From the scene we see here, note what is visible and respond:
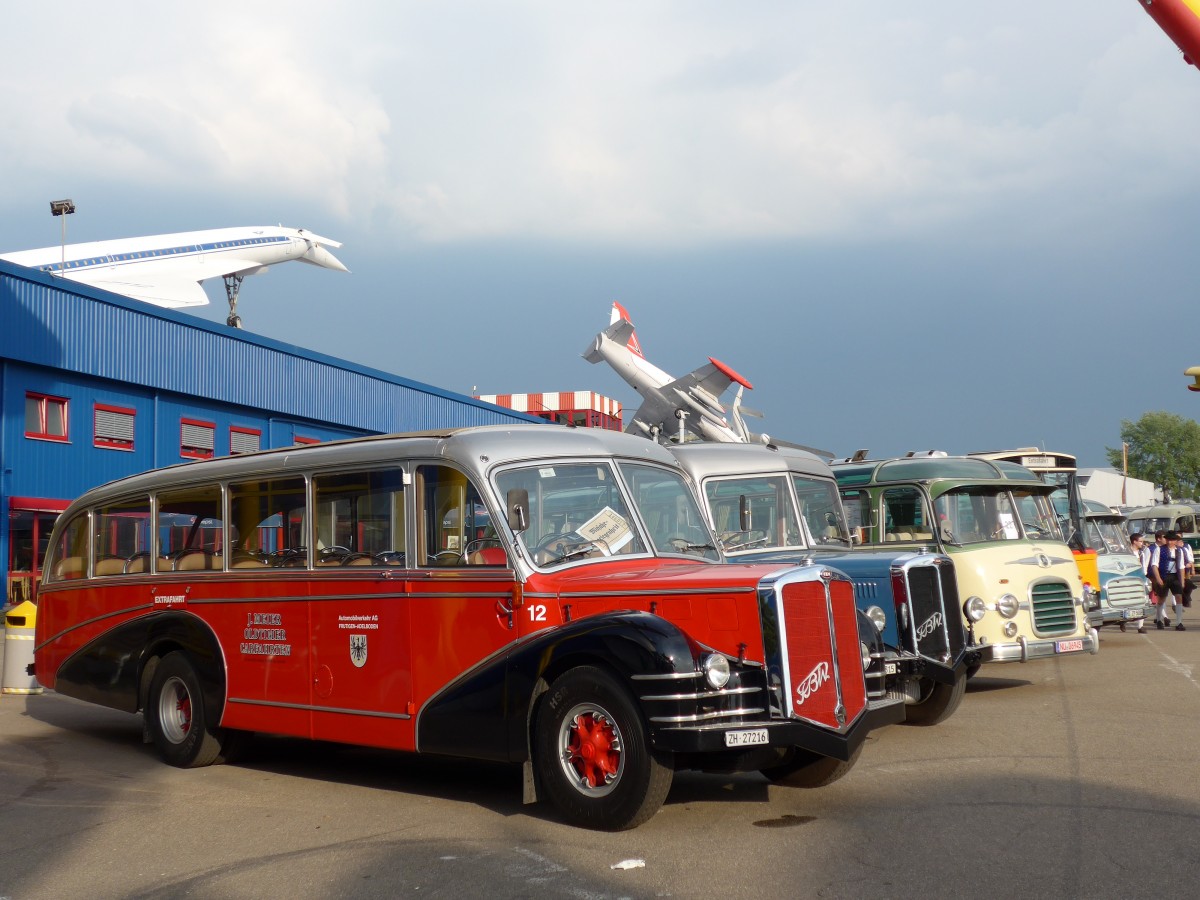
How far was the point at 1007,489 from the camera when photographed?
44.3 ft

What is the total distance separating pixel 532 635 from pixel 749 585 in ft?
4.23

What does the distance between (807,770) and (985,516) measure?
665cm

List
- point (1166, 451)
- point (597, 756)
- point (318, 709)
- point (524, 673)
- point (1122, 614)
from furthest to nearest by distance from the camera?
point (1166, 451)
point (1122, 614)
point (318, 709)
point (524, 673)
point (597, 756)

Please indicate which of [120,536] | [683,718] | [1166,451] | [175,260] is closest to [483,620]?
[683,718]

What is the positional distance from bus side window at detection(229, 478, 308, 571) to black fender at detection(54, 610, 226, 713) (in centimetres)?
70

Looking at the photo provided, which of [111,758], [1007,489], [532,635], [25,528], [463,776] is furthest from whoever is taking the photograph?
[25,528]

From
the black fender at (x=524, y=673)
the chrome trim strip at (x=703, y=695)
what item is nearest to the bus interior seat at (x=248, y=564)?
the black fender at (x=524, y=673)

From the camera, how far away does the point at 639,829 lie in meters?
6.49

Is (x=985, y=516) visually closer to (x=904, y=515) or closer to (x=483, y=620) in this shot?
(x=904, y=515)

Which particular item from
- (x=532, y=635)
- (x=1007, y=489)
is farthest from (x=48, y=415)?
(x=532, y=635)

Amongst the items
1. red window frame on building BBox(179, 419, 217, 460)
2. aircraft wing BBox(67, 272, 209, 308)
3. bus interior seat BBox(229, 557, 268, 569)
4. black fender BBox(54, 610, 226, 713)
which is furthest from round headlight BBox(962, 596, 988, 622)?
aircraft wing BBox(67, 272, 209, 308)

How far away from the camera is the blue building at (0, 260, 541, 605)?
1026 inches

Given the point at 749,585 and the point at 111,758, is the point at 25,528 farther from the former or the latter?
the point at 749,585

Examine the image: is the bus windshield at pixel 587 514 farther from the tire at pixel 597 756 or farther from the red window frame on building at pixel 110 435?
the red window frame on building at pixel 110 435
